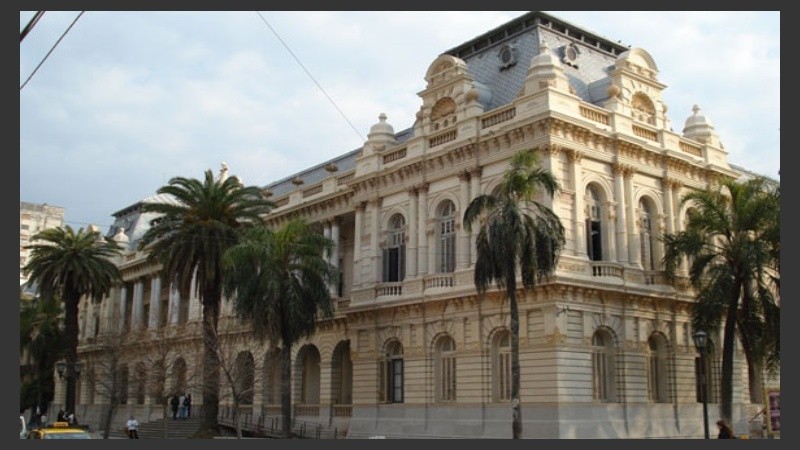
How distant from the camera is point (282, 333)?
115 ft

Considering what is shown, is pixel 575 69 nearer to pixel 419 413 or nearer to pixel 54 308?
pixel 419 413

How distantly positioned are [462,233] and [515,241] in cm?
914

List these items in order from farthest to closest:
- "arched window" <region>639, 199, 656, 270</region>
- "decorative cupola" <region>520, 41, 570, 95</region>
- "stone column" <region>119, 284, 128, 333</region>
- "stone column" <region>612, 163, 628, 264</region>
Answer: "stone column" <region>119, 284, 128, 333</region> < "arched window" <region>639, 199, 656, 270</region> < "stone column" <region>612, 163, 628, 264</region> < "decorative cupola" <region>520, 41, 570, 95</region>

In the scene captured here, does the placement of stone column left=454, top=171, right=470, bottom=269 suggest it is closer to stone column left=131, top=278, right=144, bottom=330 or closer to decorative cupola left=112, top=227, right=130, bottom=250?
stone column left=131, top=278, right=144, bottom=330

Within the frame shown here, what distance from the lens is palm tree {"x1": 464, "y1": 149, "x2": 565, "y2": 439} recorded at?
28.0m

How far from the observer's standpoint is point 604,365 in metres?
34.4

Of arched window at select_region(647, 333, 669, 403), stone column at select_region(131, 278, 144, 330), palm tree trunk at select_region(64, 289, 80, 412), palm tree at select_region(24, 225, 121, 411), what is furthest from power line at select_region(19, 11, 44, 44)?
stone column at select_region(131, 278, 144, 330)

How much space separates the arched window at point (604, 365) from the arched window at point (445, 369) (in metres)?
5.91

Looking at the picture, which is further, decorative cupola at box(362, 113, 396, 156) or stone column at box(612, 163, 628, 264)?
decorative cupola at box(362, 113, 396, 156)

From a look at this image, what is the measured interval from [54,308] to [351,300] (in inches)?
1322

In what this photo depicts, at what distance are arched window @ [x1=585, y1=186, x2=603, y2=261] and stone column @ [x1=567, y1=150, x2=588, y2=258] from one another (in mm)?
1098

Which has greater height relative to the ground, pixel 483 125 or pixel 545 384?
pixel 483 125

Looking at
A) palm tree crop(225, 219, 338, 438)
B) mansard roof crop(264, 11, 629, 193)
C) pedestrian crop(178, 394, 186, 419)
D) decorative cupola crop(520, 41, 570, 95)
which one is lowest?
pedestrian crop(178, 394, 186, 419)

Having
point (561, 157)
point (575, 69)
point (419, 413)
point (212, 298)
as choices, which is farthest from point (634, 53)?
point (212, 298)
